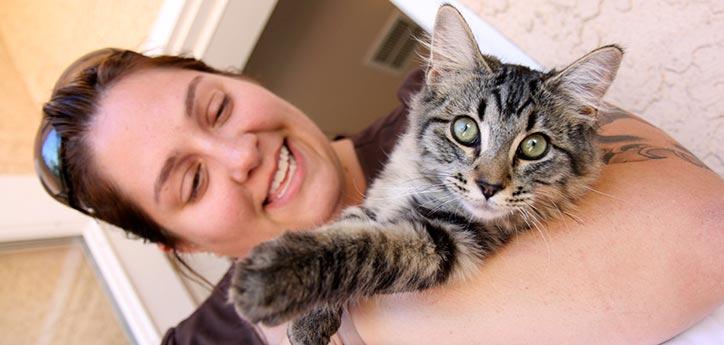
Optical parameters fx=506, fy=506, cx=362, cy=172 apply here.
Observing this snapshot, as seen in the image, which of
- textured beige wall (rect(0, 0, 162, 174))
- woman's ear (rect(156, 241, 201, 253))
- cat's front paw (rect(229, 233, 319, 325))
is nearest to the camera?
cat's front paw (rect(229, 233, 319, 325))

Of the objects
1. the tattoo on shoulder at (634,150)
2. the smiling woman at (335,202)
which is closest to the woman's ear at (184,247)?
the smiling woman at (335,202)

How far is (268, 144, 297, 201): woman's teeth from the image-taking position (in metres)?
1.19

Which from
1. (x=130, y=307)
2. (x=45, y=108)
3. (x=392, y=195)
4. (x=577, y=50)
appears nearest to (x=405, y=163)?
(x=392, y=195)

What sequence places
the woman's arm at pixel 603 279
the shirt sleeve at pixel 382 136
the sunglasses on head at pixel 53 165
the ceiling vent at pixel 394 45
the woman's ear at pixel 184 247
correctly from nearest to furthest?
the woman's arm at pixel 603 279 → the sunglasses on head at pixel 53 165 → the woman's ear at pixel 184 247 → the shirt sleeve at pixel 382 136 → the ceiling vent at pixel 394 45

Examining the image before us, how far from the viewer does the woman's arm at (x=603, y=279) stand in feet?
2.45

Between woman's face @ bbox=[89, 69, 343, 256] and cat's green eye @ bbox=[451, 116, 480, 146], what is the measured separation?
41 centimetres

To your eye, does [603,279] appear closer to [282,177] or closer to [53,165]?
[282,177]

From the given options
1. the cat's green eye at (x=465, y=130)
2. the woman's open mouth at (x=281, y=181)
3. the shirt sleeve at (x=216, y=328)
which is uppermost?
the cat's green eye at (x=465, y=130)

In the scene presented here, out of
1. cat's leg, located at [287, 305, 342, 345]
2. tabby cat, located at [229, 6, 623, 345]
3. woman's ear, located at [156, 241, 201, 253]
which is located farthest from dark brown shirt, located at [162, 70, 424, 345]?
cat's leg, located at [287, 305, 342, 345]

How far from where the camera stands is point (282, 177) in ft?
3.93

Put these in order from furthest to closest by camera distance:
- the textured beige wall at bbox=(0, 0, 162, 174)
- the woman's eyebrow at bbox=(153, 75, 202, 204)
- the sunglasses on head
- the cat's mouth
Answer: the textured beige wall at bbox=(0, 0, 162, 174) < the sunglasses on head < the woman's eyebrow at bbox=(153, 75, 202, 204) < the cat's mouth

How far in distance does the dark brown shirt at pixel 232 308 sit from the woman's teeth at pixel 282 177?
9.1 inches

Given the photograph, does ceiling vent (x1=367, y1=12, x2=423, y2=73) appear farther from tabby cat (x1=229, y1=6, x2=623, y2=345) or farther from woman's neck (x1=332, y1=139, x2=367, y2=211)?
tabby cat (x1=229, y1=6, x2=623, y2=345)

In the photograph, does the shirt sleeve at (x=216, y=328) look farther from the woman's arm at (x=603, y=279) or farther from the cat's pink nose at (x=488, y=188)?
the cat's pink nose at (x=488, y=188)
